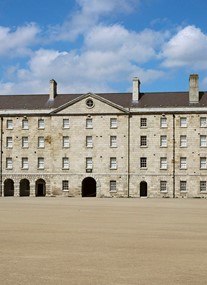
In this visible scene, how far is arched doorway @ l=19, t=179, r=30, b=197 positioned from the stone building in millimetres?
877

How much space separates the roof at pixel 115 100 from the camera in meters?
60.3

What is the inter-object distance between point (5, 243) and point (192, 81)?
162 ft

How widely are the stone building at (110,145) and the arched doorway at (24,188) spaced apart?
2.88ft

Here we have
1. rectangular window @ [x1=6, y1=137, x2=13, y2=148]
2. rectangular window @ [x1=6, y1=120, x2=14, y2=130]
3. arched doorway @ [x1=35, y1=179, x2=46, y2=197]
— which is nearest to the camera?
rectangular window @ [x1=6, y1=137, x2=13, y2=148]

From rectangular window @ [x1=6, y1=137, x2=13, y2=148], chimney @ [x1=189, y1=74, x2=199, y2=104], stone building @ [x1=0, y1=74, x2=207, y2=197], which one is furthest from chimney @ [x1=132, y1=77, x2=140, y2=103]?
rectangular window @ [x1=6, y1=137, x2=13, y2=148]

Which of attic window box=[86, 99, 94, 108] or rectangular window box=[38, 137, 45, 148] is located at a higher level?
attic window box=[86, 99, 94, 108]

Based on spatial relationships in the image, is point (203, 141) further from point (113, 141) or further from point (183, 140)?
point (113, 141)

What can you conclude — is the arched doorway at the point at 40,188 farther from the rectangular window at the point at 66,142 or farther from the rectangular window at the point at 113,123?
the rectangular window at the point at 113,123

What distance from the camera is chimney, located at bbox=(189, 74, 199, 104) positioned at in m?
59.7

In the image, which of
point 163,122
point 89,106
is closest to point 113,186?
point 163,122

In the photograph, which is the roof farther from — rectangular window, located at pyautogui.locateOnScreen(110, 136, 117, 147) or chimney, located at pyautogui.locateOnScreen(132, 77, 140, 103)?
rectangular window, located at pyautogui.locateOnScreen(110, 136, 117, 147)

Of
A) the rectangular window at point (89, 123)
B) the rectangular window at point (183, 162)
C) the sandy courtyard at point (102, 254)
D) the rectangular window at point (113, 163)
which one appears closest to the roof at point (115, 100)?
the rectangular window at point (89, 123)

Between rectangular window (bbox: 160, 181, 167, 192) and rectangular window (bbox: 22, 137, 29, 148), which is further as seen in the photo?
rectangular window (bbox: 22, 137, 29, 148)

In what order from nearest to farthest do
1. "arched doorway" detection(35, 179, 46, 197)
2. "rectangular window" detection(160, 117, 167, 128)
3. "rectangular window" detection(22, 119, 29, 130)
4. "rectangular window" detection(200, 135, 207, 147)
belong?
"rectangular window" detection(200, 135, 207, 147), "rectangular window" detection(160, 117, 167, 128), "rectangular window" detection(22, 119, 29, 130), "arched doorway" detection(35, 179, 46, 197)
